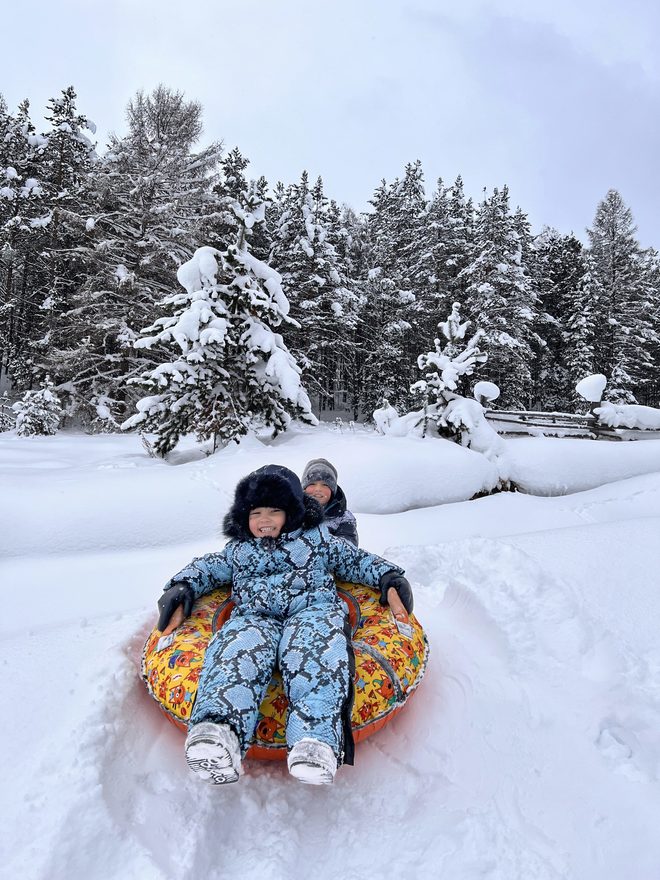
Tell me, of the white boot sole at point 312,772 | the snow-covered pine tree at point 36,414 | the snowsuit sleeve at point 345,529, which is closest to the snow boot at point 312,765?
the white boot sole at point 312,772

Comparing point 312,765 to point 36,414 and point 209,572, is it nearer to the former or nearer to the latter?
point 209,572

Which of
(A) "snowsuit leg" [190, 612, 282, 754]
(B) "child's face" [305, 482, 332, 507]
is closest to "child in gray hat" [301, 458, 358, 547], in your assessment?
(B) "child's face" [305, 482, 332, 507]

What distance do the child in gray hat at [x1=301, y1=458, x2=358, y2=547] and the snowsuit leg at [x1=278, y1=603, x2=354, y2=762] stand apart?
1.44m

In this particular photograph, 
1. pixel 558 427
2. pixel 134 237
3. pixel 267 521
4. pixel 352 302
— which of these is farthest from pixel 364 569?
pixel 352 302

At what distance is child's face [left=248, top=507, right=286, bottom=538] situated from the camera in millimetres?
2691

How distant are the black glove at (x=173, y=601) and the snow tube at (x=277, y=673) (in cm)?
9

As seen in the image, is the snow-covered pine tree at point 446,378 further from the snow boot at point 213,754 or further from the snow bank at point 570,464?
the snow boot at point 213,754

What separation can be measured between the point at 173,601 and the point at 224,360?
6502 millimetres

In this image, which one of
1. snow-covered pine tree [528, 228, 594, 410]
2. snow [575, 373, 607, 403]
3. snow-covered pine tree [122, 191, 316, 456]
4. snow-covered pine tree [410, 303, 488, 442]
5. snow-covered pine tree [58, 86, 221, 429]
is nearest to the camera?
snow-covered pine tree [122, 191, 316, 456]

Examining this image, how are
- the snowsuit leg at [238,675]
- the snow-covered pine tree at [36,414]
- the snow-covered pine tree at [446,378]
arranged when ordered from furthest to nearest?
the snow-covered pine tree at [36,414], the snow-covered pine tree at [446,378], the snowsuit leg at [238,675]

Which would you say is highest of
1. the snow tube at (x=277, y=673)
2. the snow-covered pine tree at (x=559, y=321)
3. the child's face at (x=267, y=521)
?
the snow-covered pine tree at (x=559, y=321)

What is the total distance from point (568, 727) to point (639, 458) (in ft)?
30.3

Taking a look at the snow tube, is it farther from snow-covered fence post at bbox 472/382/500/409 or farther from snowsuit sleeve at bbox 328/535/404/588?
snow-covered fence post at bbox 472/382/500/409

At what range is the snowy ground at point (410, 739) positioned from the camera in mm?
1671
